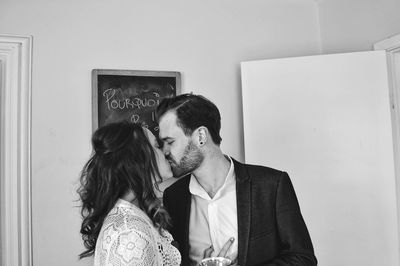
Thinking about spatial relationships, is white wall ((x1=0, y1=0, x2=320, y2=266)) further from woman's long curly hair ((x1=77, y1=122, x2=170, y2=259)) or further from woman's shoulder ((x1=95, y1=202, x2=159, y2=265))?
woman's shoulder ((x1=95, y1=202, x2=159, y2=265))

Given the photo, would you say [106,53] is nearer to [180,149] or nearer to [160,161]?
[180,149]

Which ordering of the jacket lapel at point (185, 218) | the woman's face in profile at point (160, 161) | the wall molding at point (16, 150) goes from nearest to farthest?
the woman's face in profile at point (160, 161)
the jacket lapel at point (185, 218)
the wall molding at point (16, 150)

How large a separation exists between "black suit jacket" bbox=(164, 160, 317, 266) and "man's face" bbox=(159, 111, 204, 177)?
193 mm

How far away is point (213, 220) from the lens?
1.61m

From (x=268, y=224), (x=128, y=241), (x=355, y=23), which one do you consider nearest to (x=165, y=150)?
(x=268, y=224)

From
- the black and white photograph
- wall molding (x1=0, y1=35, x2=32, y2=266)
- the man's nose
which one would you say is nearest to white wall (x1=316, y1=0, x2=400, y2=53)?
the black and white photograph

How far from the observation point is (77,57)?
7.48ft

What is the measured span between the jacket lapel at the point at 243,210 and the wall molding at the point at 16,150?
1243 mm

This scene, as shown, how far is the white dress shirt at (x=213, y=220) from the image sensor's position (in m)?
1.59

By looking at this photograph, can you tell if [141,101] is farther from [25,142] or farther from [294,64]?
[294,64]

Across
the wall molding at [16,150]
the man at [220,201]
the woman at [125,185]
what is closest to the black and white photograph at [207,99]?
the wall molding at [16,150]

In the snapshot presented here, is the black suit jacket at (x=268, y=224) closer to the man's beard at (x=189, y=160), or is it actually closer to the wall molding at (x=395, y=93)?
the man's beard at (x=189, y=160)

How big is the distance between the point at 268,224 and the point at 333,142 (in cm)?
99

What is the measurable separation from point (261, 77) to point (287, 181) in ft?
3.27
